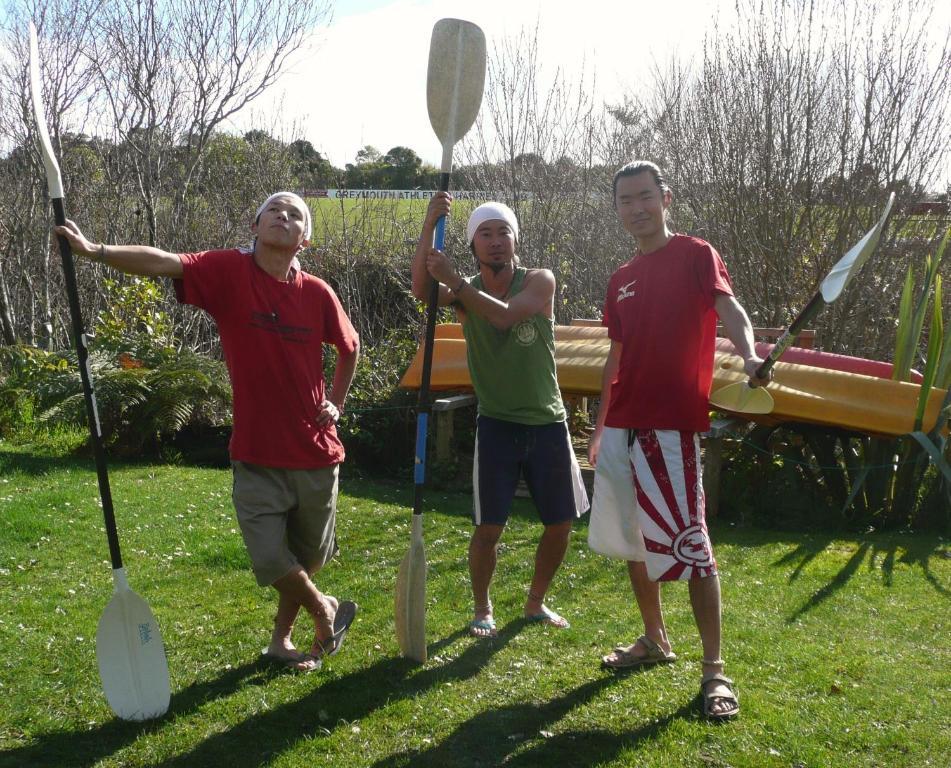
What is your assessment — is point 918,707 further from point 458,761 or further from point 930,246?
point 930,246

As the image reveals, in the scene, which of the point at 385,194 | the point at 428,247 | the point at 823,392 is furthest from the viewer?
the point at 385,194

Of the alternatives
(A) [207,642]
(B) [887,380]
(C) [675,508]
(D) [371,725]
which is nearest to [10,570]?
(A) [207,642]

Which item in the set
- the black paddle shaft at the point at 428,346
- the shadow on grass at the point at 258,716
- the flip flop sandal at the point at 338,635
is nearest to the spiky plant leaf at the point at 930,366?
the shadow on grass at the point at 258,716

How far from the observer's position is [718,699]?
3508mm

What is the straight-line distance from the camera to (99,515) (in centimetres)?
667

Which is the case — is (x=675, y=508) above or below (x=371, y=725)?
above

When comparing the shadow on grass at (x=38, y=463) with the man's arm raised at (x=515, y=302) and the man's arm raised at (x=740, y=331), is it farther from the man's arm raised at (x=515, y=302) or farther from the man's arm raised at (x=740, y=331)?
the man's arm raised at (x=740, y=331)

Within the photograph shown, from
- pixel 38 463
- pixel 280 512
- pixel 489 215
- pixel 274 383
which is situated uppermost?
pixel 489 215

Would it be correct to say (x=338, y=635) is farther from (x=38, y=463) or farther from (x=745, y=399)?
(x=38, y=463)

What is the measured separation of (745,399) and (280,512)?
1.86 metres

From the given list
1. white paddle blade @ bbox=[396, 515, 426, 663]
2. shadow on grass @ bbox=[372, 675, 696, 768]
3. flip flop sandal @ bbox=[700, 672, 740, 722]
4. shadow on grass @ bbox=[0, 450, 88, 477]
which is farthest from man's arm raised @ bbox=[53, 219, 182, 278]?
shadow on grass @ bbox=[0, 450, 88, 477]

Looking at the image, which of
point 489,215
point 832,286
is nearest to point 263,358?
point 489,215

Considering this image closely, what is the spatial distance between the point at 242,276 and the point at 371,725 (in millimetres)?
1731

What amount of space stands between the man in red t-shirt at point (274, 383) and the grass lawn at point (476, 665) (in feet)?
1.92
